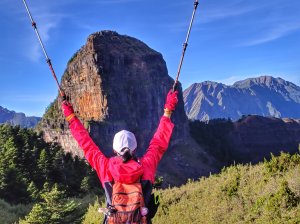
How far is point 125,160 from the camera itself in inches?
240

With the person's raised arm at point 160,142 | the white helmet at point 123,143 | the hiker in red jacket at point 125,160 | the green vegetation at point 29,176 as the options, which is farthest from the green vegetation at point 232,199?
the green vegetation at point 29,176

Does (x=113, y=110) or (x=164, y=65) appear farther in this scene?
(x=164, y=65)

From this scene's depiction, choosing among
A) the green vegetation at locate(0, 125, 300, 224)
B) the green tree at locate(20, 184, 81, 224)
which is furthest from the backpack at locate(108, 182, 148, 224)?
the green tree at locate(20, 184, 81, 224)

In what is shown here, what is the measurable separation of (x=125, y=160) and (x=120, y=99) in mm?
126147

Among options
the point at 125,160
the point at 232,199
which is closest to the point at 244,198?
the point at 232,199

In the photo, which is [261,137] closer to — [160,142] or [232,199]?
[232,199]

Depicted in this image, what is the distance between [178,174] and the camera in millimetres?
128375

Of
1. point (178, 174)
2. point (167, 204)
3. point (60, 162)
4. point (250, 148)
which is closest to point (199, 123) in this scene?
point (250, 148)

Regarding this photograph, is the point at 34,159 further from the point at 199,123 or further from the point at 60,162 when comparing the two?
the point at 199,123

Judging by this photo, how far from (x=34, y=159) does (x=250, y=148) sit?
12247cm

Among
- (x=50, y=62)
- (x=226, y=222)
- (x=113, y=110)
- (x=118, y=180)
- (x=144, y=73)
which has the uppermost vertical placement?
(x=144, y=73)

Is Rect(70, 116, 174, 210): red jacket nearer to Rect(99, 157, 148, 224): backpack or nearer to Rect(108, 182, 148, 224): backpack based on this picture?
Rect(99, 157, 148, 224): backpack

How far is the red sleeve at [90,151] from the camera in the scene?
21.0 feet

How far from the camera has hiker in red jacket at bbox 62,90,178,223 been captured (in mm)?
6062
